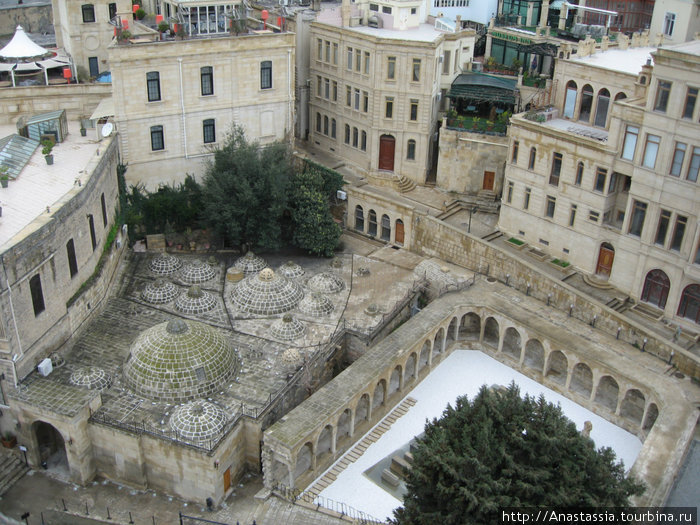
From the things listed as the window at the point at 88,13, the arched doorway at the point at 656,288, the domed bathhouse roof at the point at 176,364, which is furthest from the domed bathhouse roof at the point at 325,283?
the window at the point at 88,13

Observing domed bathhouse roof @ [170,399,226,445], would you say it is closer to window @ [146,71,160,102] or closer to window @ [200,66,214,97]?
window @ [146,71,160,102]

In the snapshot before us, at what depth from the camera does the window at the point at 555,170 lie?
157ft

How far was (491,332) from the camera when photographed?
161 feet

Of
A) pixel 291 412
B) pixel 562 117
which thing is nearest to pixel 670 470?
pixel 291 412

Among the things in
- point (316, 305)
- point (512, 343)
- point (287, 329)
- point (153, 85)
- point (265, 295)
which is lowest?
point (512, 343)

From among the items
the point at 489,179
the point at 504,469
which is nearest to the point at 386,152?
the point at 489,179

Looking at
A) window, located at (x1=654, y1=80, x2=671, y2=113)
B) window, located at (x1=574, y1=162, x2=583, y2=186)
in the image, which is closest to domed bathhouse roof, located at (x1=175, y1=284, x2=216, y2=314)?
window, located at (x1=574, y1=162, x2=583, y2=186)

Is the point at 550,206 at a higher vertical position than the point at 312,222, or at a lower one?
higher

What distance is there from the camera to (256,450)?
37.0m

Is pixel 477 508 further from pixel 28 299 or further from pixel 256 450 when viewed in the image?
pixel 28 299

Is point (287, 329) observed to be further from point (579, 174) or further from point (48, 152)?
point (579, 174)

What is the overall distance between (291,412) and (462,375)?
1290 centimetres

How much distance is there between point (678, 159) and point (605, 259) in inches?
319

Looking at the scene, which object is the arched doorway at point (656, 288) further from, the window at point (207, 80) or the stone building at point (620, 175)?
the window at point (207, 80)
